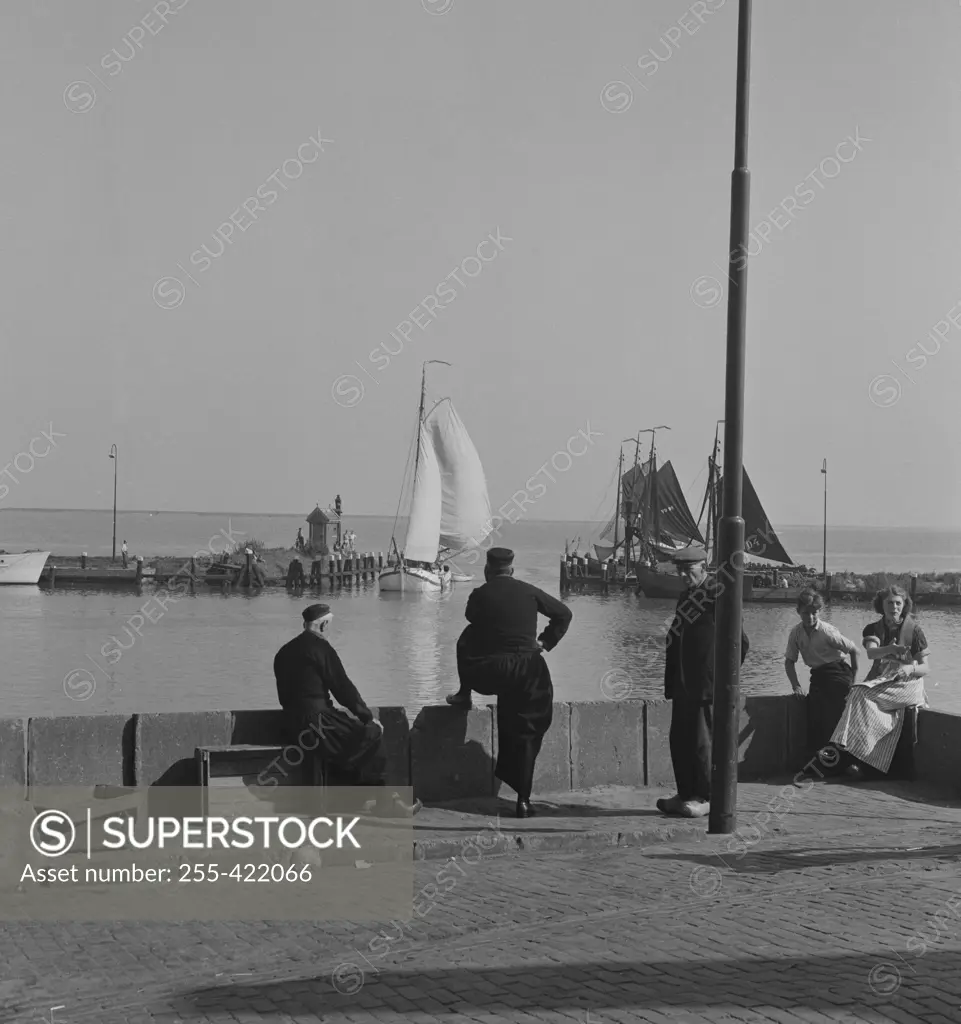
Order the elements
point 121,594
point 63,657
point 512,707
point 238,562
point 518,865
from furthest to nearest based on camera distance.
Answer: point 238,562 < point 121,594 < point 63,657 < point 512,707 < point 518,865

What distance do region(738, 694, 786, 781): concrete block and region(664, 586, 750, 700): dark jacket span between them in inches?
58.4

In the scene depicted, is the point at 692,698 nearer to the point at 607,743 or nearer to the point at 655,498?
the point at 607,743

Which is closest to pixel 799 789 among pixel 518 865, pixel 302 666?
pixel 518 865

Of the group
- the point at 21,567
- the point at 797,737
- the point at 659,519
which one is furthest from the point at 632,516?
the point at 797,737

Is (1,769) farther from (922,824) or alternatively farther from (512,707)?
(922,824)

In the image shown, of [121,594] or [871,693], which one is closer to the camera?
[871,693]

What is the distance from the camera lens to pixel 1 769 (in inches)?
365

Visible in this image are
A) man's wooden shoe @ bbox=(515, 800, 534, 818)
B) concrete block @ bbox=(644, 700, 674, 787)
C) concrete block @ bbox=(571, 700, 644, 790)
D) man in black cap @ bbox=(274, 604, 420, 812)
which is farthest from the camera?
concrete block @ bbox=(644, 700, 674, 787)

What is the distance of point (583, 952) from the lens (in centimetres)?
655

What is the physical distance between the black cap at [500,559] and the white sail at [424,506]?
3118 inches

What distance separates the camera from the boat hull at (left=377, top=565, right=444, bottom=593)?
9481 centimetres

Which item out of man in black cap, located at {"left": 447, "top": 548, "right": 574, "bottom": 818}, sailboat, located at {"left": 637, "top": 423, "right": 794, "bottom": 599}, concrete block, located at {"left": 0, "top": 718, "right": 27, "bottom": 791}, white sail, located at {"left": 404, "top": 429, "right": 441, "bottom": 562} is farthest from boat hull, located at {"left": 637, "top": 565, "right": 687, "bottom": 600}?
concrete block, located at {"left": 0, "top": 718, "right": 27, "bottom": 791}

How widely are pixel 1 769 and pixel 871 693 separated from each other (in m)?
6.60

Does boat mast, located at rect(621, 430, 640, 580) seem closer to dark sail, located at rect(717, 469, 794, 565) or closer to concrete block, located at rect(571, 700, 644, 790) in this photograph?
dark sail, located at rect(717, 469, 794, 565)
